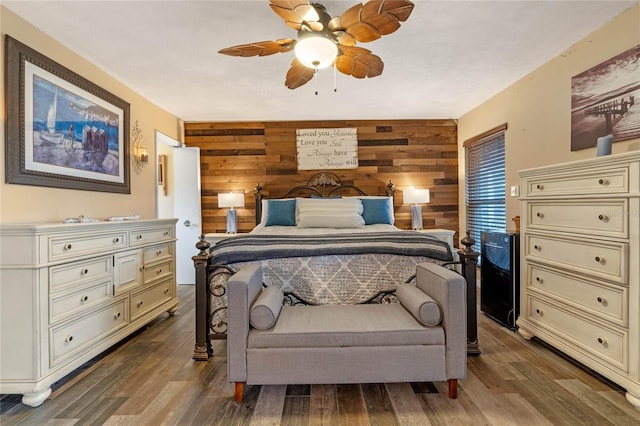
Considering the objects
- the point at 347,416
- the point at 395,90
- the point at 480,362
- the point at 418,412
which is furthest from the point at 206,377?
the point at 395,90

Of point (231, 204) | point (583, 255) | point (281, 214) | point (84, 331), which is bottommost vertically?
point (84, 331)

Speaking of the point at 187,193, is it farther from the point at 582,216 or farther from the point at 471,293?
the point at 582,216

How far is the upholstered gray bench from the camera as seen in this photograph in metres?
1.73

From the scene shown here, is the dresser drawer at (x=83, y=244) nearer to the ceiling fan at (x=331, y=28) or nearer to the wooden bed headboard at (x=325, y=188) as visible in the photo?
the ceiling fan at (x=331, y=28)

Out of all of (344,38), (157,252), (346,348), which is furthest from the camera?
(157,252)

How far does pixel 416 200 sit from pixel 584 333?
9.08 feet

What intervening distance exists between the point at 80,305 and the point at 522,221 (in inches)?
131

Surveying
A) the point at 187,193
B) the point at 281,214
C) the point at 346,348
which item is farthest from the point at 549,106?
the point at 187,193

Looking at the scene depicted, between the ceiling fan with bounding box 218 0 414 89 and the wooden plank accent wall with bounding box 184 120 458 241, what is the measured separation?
253 centimetres

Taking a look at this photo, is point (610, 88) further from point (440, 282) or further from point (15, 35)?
point (15, 35)

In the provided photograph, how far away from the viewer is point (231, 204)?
464cm

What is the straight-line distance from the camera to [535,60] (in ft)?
9.76

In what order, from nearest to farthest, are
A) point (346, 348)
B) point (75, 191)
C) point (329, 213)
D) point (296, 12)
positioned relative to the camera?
point (346, 348)
point (296, 12)
point (75, 191)
point (329, 213)

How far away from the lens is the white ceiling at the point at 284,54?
2.17m
